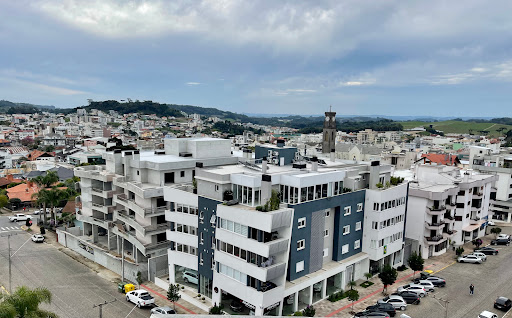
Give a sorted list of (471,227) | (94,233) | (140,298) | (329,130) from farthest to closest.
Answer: (329,130)
(471,227)
(94,233)
(140,298)

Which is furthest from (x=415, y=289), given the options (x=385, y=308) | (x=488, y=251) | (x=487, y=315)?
(x=488, y=251)

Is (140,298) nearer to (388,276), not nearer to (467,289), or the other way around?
(388,276)

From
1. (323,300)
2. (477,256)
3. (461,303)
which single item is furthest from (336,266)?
(477,256)

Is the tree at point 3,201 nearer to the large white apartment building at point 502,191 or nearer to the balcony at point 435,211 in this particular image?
the balcony at point 435,211

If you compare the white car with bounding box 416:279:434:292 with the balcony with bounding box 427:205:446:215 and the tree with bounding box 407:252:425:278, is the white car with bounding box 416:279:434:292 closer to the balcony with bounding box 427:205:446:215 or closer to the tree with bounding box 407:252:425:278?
the tree with bounding box 407:252:425:278

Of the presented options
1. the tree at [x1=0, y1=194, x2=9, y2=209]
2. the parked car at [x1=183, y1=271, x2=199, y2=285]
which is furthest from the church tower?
the tree at [x1=0, y1=194, x2=9, y2=209]


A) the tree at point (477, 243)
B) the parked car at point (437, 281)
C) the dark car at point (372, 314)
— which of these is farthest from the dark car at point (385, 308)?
the tree at point (477, 243)
